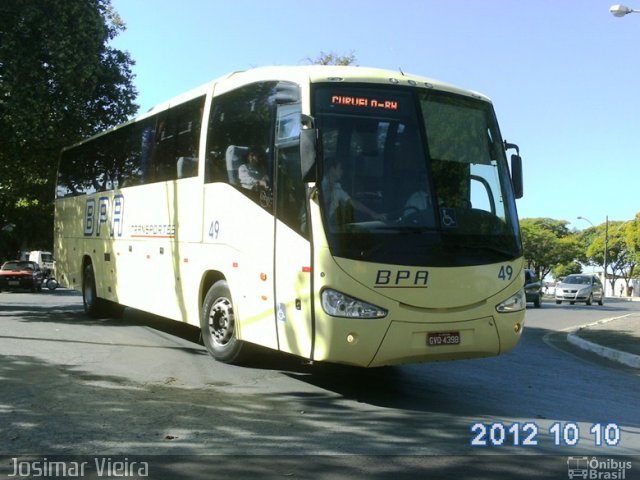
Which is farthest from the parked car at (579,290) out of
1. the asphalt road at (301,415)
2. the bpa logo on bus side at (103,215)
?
the bpa logo on bus side at (103,215)

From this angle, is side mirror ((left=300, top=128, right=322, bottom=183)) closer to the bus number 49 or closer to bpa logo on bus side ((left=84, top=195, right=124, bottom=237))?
the bus number 49

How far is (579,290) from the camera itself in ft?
106

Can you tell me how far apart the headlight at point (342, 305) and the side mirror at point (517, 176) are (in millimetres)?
2382

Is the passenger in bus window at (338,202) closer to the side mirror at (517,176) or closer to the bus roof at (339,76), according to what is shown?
the bus roof at (339,76)

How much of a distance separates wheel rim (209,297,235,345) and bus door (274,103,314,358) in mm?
1457

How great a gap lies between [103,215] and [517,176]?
8.52m

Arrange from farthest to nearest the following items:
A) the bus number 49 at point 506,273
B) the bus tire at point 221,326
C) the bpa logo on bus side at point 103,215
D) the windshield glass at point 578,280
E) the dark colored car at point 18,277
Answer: the windshield glass at point 578,280
the dark colored car at point 18,277
the bpa logo on bus side at point 103,215
the bus tire at point 221,326
the bus number 49 at point 506,273

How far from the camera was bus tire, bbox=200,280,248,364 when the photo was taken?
787 centimetres

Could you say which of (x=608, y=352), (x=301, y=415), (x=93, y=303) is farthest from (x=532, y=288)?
(x=301, y=415)

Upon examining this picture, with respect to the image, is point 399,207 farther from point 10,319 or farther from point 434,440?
point 10,319

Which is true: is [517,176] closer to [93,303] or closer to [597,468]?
[597,468]

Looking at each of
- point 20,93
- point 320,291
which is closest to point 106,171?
point 20,93

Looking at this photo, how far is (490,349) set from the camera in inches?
257

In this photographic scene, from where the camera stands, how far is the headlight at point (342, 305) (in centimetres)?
587
